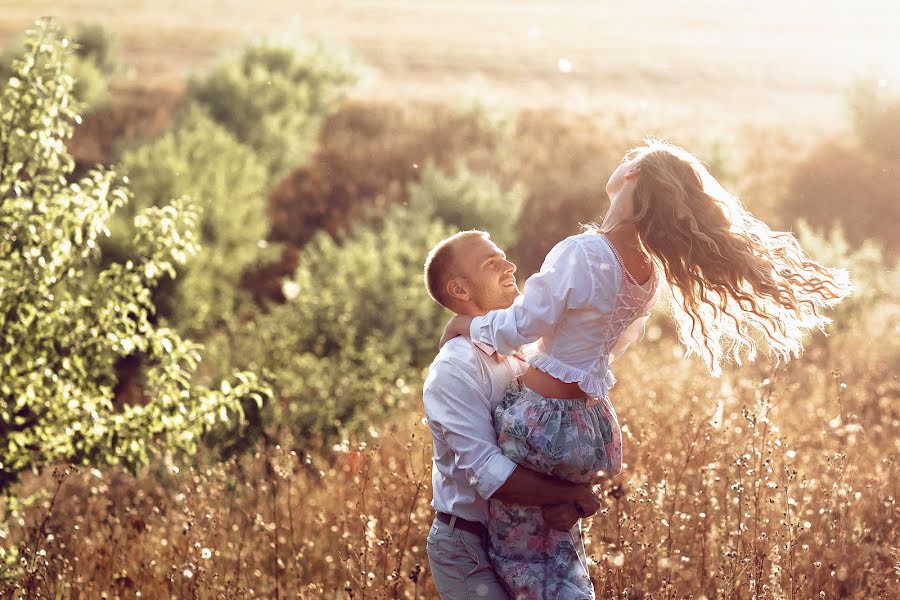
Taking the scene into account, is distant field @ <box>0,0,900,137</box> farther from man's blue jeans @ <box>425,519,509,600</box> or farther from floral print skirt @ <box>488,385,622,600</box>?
man's blue jeans @ <box>425,519,509,600</box>

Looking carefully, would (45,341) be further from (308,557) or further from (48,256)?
(308,557)

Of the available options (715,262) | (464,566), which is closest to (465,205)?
(715,262)

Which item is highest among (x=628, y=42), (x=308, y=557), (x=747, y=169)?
(x=628, y=42)

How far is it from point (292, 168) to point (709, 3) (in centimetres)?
8627

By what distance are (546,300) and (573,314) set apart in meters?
0.15

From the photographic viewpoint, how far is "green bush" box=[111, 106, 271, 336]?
19641 millimetres

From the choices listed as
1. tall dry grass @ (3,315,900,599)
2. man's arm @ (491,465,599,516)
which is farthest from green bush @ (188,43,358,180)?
man's arm @ (491,465,599,516)

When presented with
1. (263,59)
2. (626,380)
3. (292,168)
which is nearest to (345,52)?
(263,59)

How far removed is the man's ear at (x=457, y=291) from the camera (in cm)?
306

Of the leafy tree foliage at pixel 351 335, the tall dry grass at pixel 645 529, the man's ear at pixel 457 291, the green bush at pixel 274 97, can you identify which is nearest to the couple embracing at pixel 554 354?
the man's ear at pixel 457 291

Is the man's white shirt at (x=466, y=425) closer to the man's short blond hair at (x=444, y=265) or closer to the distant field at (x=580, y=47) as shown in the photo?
the man's short blond hair at (x=444, y=265)

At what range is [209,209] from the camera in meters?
21.1

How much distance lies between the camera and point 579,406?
9.51 ft

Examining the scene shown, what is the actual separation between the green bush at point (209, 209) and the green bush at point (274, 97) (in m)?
3.89
